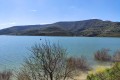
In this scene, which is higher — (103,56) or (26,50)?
(103,56)

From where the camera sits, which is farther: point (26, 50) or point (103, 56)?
point (26, 50)

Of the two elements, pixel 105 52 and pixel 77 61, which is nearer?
pixel 77 61

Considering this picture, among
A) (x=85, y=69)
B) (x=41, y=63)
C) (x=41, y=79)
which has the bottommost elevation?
(x=85, y=69)

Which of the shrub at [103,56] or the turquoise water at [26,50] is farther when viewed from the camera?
the shrub at [103,56]

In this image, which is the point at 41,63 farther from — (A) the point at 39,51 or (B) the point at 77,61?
(B) the point at 77,61

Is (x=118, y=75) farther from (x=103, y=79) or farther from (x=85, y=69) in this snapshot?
(x=85, y=69)

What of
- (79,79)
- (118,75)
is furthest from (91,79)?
(79,79)

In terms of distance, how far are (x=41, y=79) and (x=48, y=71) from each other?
742 millimetres

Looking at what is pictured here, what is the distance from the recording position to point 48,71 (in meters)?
10.9

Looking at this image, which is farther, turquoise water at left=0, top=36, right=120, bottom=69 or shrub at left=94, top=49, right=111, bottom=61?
shrub at left=94, top=49, right=111, bottom=61

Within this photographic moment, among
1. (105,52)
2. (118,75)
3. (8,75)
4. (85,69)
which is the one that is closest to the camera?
(118,75)

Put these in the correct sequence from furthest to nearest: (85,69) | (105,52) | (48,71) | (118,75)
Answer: (105,52) → (85,69) → (48,71) → (118,75)

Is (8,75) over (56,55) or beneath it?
beneath

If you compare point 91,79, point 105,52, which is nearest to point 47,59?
point 91,79
